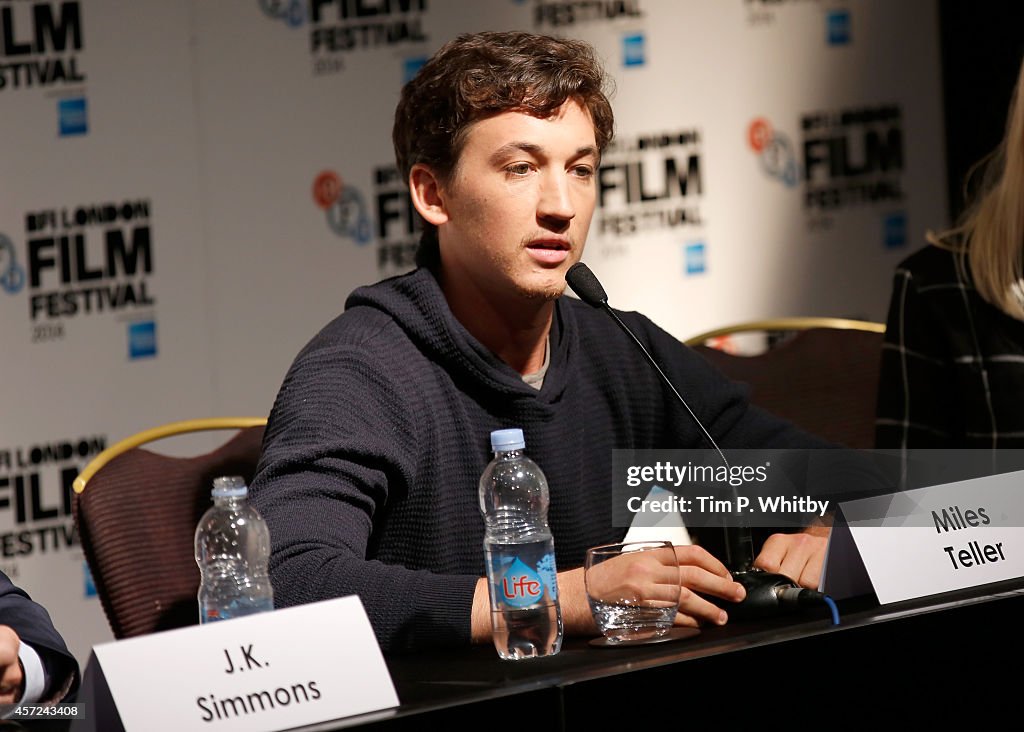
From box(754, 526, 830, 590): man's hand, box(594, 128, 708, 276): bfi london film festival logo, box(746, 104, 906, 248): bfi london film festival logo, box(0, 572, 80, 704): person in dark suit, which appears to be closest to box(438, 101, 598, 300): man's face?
box(754, 526, 830, 590): man's hand

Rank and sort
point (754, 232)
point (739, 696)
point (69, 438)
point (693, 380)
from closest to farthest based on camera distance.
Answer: point (739, 696), point (693, 380), point (69, 438), point (754, 232)

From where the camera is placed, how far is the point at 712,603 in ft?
4.69

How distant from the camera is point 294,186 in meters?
3.47

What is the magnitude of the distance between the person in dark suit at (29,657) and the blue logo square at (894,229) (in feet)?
10.2

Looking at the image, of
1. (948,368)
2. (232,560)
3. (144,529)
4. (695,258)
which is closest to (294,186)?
(695,258)

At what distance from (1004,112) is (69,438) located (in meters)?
2.86

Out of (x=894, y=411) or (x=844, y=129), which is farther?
(x=844, y=129)

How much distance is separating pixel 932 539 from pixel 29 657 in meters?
0.99

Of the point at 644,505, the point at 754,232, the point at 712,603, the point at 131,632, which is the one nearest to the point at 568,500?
the point at 644,505

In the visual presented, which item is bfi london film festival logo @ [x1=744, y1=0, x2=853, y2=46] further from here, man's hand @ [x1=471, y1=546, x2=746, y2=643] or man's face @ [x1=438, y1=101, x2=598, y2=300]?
man's hand @ [x1=471, y1=546, x2=746, y2=643]

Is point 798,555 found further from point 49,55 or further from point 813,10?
point 813,10

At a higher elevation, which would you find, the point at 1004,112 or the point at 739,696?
the point at 1004,112

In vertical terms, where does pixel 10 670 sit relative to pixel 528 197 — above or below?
below

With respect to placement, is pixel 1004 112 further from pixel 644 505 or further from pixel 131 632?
pixel 131 632
